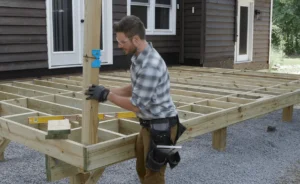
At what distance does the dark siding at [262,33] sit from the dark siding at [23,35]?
26.9ft

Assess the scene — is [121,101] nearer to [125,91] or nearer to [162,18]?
[125,91]

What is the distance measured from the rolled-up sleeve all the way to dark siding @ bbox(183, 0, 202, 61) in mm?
7919

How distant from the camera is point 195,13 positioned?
1024cm

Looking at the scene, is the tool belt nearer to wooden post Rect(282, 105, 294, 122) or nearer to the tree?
wooden post Rect(282, 105, 294, 122)

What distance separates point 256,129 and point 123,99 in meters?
3.74

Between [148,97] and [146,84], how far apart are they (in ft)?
0.28

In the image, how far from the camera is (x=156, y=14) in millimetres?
9781

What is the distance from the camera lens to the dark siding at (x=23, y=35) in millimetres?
6828

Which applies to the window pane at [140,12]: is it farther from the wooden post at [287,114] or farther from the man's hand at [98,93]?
the man's hand at [98,93]

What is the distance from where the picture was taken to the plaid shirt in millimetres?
2467


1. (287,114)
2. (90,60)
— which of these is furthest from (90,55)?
(287,114)

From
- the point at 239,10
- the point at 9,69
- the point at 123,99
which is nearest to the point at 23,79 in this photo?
the point at 9,69

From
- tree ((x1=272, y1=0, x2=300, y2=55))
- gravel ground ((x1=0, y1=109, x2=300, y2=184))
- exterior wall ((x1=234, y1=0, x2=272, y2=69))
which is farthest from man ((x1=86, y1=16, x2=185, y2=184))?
tree ((x1=272, y1=0, x2=300, y2=55))

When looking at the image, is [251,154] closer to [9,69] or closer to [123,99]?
[123,99]
